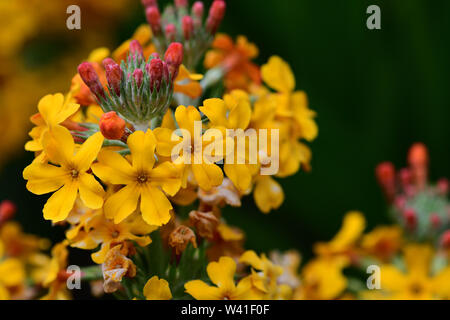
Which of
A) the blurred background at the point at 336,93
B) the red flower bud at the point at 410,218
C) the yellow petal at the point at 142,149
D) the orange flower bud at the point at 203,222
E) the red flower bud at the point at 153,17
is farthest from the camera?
the blurred background at the point at 336,93

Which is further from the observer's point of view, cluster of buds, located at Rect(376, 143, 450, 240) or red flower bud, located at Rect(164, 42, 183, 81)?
cluster of buds, located at Rect(376, 143, 450, 240)

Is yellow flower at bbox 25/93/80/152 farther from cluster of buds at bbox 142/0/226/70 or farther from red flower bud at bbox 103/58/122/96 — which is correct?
cluster of buds at bbox 142/0/226/70

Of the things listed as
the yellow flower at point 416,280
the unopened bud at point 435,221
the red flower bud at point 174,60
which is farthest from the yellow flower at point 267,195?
the unopened bud at point 435,221

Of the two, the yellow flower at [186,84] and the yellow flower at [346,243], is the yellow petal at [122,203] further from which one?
the yellow flower at [346,243]

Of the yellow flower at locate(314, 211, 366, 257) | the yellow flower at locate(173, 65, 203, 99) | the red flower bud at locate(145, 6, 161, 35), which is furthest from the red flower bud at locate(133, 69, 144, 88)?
the yellow flower at locate(314, 211, 366, 257)

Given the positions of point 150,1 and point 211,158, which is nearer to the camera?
point 211,158

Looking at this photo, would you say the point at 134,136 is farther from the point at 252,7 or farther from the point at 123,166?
the point at 252,7
